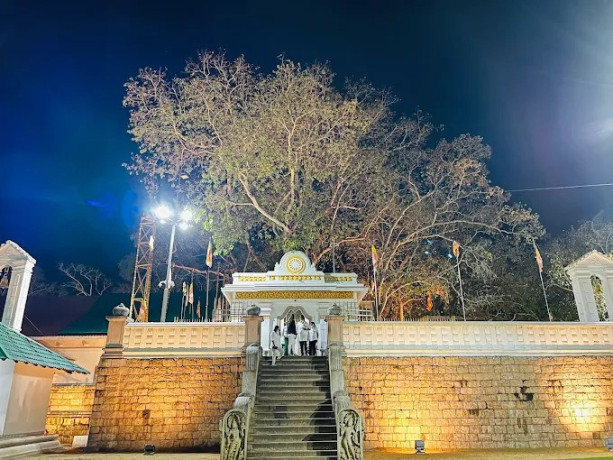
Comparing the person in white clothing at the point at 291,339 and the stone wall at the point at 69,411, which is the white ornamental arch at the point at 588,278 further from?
the stone wall at the point at 69,411

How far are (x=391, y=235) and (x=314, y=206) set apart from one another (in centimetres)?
430

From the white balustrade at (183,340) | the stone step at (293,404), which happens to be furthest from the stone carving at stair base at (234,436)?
the white balustrade at (183,340)

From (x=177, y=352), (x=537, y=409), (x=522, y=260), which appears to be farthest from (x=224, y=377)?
(x=522, y=260)

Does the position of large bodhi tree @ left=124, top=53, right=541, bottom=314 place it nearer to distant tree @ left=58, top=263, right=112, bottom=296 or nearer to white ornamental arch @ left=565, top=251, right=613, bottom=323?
white ornamental arch @ left=565, top=251, right=613, bottom=323

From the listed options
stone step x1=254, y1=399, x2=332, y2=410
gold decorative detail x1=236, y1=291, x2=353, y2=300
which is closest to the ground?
stone step x1=254, y1=399, x2=332, y2=410

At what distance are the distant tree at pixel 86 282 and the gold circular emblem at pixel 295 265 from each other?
27697 mm

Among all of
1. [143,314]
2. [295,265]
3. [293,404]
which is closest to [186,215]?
[143,314]

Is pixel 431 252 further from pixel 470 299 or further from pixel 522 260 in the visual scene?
pixel 522 260

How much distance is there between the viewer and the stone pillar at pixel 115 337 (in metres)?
11.3

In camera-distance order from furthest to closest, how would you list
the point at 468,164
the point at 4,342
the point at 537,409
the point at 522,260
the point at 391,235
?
the point at 522,260 → the point at 391,235 → the point at 468,164 → the point at 537,409 → the point at 4,342

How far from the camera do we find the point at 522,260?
85.8 feet

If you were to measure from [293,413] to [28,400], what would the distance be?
6.02 m

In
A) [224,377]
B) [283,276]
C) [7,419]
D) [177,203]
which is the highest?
[177,203]

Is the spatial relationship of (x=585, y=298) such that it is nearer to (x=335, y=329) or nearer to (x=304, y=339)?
(x=335, y=329)
